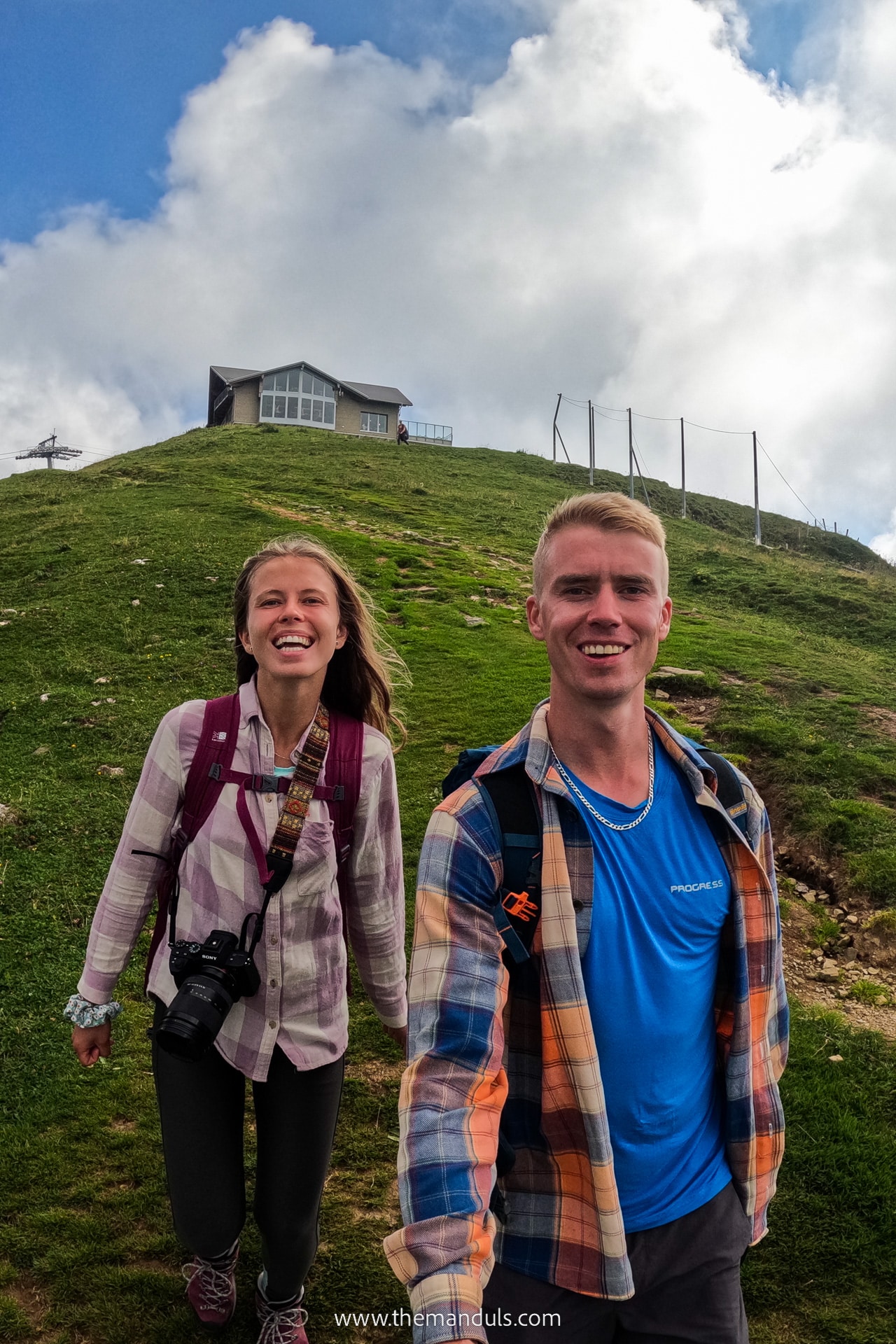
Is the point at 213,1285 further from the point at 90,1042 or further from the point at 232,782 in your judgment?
the point at 232,782

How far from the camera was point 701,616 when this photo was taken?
69.4 feet

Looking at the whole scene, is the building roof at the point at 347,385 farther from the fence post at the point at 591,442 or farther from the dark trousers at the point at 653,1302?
the dark trousers at the point at 653,1302

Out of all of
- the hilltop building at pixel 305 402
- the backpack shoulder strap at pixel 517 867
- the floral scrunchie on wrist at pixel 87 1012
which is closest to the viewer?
the backpack shoulder strap at pixel 517 867

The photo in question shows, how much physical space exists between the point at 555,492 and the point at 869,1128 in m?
41.0

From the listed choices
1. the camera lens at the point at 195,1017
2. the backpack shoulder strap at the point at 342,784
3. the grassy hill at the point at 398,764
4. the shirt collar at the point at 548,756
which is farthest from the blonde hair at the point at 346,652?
the grassy hill at the point at 398,764

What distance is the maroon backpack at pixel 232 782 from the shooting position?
3.09 meters

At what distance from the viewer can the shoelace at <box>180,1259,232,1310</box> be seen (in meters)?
3.49

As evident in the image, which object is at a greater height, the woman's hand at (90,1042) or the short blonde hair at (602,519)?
the short blonde hair at (602,519)

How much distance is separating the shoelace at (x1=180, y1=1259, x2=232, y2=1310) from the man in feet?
6.46

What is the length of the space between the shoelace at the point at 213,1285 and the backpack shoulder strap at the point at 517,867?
2.61 m

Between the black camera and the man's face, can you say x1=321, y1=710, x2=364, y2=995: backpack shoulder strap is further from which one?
the man's face

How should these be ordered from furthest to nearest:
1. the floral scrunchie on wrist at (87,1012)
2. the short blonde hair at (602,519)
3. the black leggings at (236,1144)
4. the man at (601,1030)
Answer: the floral scrunchie on wrist at (87,1012), the black leggings at (236,1144), the short blonde hair at (602,519), the man at (601,1030)

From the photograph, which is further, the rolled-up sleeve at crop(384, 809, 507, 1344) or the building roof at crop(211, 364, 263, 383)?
the building roof at crop(211, 364, 263, 383)

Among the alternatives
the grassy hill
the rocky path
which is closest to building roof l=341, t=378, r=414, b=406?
the grassy hill
